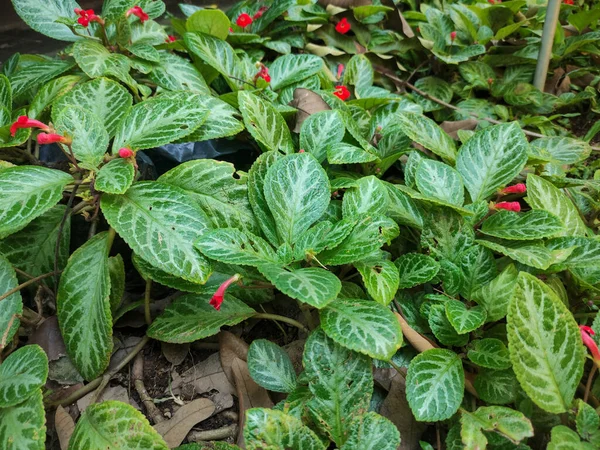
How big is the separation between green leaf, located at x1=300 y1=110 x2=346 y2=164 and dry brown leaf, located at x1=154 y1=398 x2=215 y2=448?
29.9 inches

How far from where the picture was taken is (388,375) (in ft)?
3.83

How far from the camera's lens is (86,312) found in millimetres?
1166

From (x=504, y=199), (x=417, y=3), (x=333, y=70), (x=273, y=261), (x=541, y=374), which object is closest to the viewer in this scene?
(x=541, y=374)

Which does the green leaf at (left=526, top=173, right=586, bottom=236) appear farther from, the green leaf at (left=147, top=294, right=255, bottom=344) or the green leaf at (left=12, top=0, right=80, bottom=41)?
the green leaf at (left=12, top=0, right=80, bottom=41)

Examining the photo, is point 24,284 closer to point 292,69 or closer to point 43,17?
point 43,17

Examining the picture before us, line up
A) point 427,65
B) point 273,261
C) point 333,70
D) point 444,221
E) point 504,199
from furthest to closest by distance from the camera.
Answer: point 427,65 < point 333,70 < point 504,199 < point 444,221 < point 273,261

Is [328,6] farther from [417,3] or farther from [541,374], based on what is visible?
[541,374]

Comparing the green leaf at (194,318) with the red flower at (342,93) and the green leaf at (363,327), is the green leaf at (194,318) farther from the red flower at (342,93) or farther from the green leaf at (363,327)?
the red flower at (342,93)

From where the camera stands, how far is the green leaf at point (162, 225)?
106 cm

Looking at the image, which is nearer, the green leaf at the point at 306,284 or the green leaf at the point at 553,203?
the green leaf at the point at 306,284

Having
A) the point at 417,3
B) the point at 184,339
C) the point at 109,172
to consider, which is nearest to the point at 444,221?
the point at 184,339

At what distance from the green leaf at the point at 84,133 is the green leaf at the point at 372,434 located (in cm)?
88

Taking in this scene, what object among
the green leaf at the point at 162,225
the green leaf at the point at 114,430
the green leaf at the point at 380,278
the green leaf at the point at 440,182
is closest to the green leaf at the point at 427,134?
the green leaf at the point at 440,182

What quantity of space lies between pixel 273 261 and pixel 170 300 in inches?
16.5
